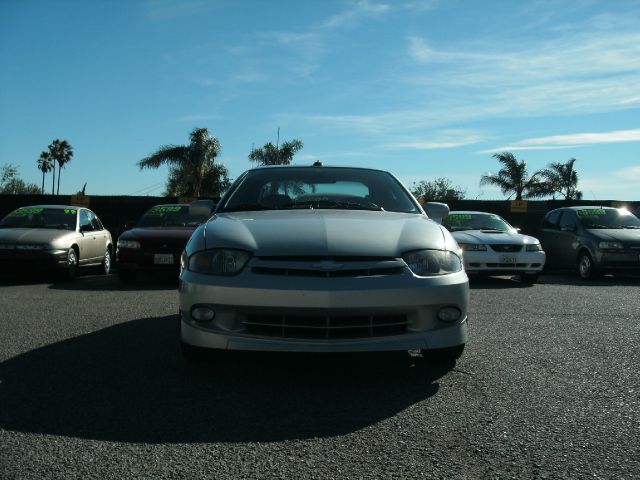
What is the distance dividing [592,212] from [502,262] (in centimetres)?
353

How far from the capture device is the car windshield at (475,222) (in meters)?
13.0

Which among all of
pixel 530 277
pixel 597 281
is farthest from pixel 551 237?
pixel 530 277

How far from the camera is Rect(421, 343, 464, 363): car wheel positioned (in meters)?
4.44

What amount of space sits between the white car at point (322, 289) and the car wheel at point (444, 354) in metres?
0.01

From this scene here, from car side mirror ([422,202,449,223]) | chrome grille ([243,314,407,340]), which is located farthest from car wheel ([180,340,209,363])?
car side mirror ([422,202,449,223])

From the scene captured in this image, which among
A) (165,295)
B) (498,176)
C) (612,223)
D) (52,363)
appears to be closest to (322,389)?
(52,363)

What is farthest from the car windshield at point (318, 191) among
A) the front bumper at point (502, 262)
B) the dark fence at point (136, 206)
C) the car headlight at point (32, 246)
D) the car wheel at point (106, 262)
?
the dark fence at point (136, 206)

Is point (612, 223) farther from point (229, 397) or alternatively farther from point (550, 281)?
point (229, 397)

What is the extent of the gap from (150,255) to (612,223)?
9.16 meters

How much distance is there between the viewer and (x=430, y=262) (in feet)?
13.8

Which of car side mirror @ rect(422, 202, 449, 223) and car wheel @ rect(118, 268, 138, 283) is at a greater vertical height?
car side mirror @ rect(422, 202, 449, 223)

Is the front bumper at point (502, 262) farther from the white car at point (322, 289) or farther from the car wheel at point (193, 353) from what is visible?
the car wheel at point (193, 353)

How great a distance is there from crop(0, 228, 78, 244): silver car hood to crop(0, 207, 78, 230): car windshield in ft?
1.29

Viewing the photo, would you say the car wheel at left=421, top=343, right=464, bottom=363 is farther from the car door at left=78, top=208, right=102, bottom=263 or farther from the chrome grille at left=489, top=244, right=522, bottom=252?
the car door at left=78, top=208, right=102, bottom=263
